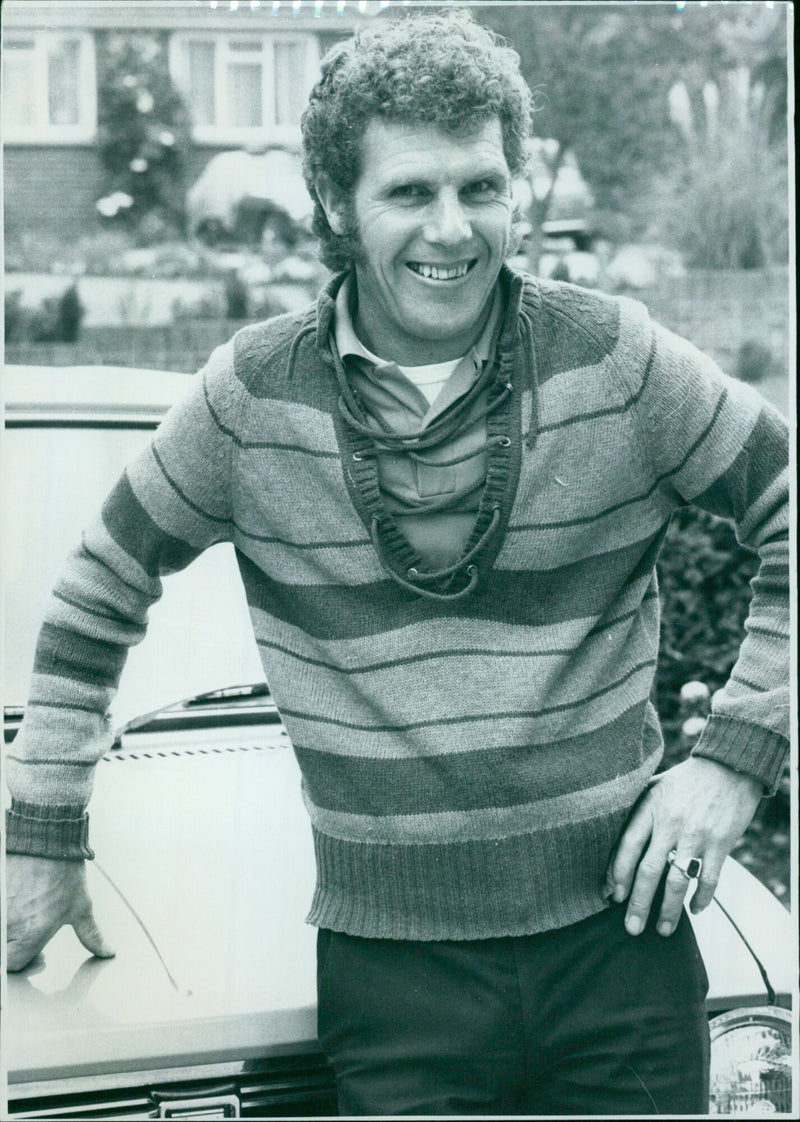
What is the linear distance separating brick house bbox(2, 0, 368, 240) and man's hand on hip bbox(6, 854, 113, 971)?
3.93 feet

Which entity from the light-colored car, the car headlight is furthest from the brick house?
the car headlight

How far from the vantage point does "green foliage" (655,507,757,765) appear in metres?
4.00

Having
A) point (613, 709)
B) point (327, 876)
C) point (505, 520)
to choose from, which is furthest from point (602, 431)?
point (327, 876)

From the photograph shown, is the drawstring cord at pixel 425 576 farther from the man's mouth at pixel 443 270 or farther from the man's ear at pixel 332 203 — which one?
the man's ear at pixel 332 203

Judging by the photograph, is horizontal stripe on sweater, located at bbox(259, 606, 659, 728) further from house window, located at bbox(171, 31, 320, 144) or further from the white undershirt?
house window, located at bbox(171, 31, 320, 144)

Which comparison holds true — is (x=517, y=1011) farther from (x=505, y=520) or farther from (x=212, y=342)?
(x=212, y=342)

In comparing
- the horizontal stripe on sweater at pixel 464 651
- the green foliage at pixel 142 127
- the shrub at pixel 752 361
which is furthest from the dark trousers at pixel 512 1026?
the shrub at pixel 752 361

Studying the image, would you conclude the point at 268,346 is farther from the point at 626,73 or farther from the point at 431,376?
the point at 626,73

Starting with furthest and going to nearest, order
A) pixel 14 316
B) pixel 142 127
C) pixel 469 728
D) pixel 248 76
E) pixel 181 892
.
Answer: pixel 14 316, pixel 142 127, pixel 248 76, pixel 181 892, pixel 469 728

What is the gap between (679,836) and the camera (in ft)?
6.51

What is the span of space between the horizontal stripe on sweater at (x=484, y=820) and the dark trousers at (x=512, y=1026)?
0.53ft

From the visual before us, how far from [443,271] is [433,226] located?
0.07m

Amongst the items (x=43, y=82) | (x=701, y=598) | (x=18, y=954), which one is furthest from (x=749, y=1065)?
(x=701, y=598)

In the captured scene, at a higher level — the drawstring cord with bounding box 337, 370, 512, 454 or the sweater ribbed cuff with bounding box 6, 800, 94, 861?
the drawstring cord with bounding box 337, 370, 512, 454
